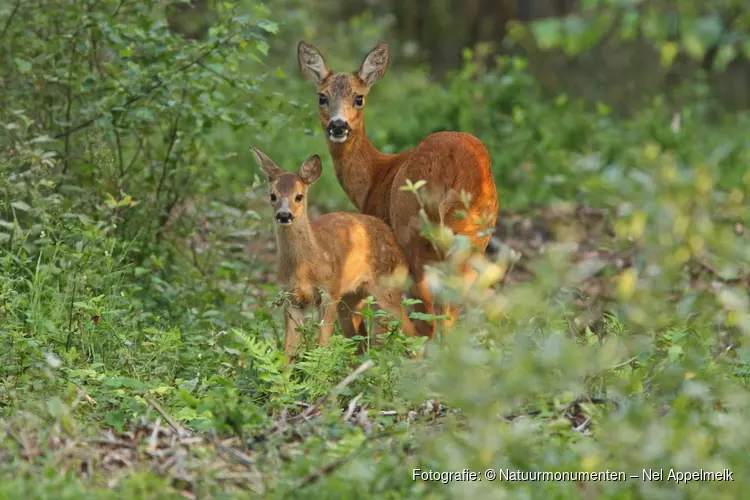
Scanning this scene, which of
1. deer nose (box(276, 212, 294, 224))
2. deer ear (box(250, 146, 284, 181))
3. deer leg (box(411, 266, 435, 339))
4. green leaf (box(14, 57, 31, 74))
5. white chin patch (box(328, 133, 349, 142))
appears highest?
green leaf (box(14, 57, 31, 74))

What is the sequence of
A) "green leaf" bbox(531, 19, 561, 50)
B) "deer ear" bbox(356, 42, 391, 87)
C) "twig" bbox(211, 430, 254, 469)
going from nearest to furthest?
"twig" bbox(211, 430, 254, 469) < "green leaf" bbox(531, 19, 561, 50) < "deer ear" bbox(356, 42, 391, 87)

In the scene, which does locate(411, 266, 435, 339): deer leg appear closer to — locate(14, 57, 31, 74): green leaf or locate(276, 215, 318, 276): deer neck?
locate(276, 215, 318, 276): deer neck

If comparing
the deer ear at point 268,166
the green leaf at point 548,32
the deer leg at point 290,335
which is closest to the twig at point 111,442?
the deer leg at point 290,335

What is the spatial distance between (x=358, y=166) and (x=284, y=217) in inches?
60.2

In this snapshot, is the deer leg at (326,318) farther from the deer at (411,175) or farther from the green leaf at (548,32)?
the green leaf at (548,32)

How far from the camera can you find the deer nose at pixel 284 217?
673cm

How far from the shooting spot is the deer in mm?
7133

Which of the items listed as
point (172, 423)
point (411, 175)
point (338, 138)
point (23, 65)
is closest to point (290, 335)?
point (411, 175)

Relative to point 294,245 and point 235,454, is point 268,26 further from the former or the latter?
point 235,454

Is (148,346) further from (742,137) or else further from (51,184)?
(742,137)

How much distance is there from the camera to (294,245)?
6824mm

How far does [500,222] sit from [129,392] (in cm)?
539

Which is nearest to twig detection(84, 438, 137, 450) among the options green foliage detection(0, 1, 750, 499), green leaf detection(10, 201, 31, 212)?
green foliage detection(0, 1, 750, 499)

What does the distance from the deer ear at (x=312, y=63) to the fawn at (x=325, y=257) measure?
1459mm
